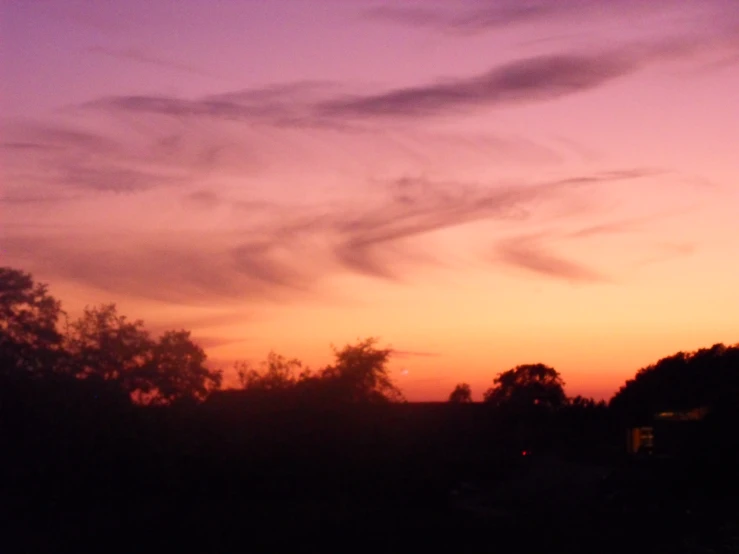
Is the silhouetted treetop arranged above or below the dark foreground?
above

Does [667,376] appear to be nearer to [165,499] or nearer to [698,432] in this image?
[698,432]

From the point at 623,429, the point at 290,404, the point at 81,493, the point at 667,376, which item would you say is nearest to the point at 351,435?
the point at 290,404

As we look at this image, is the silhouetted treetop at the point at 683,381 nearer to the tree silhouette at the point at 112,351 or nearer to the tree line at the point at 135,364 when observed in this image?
the tree line at the point at 135,364

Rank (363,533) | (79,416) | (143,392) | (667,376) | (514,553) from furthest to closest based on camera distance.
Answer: (667,376) → (143,392) → (79,416) → (363,533) → (514,553)

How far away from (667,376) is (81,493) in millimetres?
83433

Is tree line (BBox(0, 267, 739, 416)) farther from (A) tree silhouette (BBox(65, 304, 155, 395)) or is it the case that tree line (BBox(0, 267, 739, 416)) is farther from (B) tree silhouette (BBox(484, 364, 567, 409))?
(B) tree silhouette (BBox(484, 364, 567, 409))

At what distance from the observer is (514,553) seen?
28.2 meters

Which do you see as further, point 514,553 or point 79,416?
point 79,416

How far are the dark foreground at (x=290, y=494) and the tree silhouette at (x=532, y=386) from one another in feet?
277

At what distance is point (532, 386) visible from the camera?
133125mm

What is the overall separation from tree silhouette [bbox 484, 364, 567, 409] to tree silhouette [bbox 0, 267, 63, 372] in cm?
8918

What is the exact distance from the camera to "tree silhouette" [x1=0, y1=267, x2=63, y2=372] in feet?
143

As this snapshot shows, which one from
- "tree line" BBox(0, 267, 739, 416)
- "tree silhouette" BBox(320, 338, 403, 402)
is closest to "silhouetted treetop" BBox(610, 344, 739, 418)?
"tree line" BBox(0, 267, 739, 416)

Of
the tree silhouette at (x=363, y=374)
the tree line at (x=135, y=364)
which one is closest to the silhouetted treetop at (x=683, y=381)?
the tree line at (x=135, y=364)
